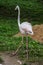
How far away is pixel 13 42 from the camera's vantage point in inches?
435

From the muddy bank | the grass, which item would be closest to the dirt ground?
the grass

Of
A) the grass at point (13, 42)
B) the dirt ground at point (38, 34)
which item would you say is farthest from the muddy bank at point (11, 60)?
the dirt ground at point (38, 34)

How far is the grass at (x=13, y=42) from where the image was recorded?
963cm

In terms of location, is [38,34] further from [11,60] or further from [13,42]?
[11,60]

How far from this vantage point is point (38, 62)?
29.3 feet

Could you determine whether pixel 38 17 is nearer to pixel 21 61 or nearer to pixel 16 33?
pixel 16 33

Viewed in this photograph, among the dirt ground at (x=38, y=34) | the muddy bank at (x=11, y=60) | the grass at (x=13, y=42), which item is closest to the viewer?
the muddy bank at (x=11, y=60)

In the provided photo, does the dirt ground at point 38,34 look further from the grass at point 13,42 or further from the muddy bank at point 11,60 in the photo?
the muddy bank at point 11,60

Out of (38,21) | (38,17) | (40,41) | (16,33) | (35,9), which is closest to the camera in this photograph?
(40,41)

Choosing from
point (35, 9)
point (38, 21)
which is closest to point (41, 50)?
point (38, 21)

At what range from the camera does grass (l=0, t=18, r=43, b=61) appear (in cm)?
963

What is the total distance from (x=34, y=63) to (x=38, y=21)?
720 cm

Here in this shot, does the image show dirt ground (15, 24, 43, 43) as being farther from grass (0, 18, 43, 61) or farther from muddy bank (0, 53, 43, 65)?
muddy bank (0, 53, 43, 65)

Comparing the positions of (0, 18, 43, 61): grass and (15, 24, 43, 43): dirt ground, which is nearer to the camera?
(0, 18, 43, 61): grass
